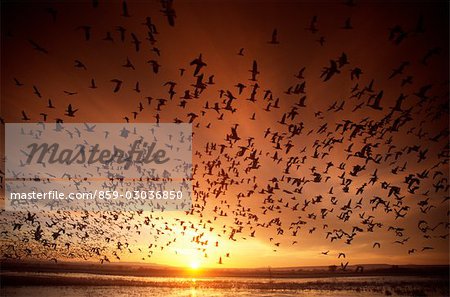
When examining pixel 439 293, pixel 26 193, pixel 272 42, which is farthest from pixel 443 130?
pixel 26 193

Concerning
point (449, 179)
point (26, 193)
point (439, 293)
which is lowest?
point (439, 293)

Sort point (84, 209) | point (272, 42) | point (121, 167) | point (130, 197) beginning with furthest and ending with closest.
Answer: point (84, 209)
point (130, 197)
point (121, 167)
point (272, 42)

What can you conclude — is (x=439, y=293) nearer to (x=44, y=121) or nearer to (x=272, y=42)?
(x=272, y=42)

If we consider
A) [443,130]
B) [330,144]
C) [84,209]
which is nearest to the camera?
[443,130]

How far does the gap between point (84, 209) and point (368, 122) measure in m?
21.0

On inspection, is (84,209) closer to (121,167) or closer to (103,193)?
(103,193)

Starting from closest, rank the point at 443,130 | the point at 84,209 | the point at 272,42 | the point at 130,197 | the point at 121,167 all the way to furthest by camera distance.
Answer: the point at 272,42 → the point at 443,130 → the point at 121,167 → the point at 130,197 → the point at 84,209

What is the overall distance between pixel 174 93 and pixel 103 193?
13223 millimetres

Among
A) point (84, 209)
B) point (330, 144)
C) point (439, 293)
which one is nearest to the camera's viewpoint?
point (330, 144)

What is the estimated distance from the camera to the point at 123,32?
1274cm

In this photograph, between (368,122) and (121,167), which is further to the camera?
(121,167)

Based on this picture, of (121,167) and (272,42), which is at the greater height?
(272,42)

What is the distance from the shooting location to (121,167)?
77.2ft

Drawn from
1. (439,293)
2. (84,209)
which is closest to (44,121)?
(84,209)
